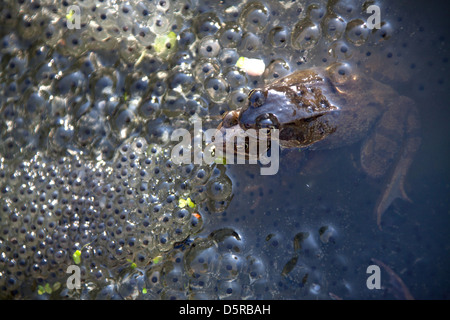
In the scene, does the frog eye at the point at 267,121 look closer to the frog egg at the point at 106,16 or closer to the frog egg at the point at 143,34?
the frog egg at the point at 143,34

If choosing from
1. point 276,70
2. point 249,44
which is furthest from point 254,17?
point 276,70

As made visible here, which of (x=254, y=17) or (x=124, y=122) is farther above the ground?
(x=254, y=17)

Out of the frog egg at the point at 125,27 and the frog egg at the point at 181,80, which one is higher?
the frog egg at the point at 125,27

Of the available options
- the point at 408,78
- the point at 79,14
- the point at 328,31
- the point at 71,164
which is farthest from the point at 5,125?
the point at 408,78

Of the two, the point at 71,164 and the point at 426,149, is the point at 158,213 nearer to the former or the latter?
the point at 71,164

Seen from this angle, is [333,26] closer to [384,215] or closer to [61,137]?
[384,215]

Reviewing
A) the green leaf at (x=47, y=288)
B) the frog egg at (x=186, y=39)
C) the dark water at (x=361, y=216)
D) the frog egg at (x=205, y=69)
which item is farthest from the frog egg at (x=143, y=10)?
the green leaf at (x=47, y=288)
